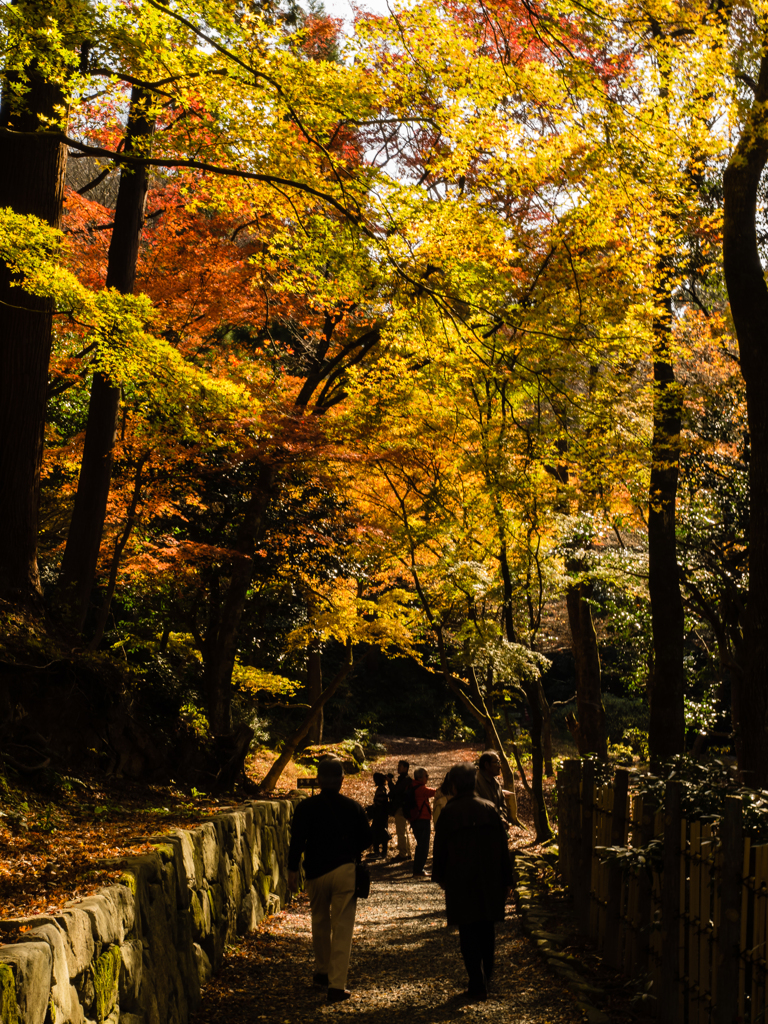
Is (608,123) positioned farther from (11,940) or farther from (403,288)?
(11,940)

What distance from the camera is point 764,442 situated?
6.70 metres

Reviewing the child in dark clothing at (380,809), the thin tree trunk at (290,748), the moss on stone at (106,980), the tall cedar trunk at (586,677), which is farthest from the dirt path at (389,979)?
the tall cedar trunk at (586,677)

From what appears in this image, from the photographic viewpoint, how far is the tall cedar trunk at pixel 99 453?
862 centimetres

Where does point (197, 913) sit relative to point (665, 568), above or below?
below

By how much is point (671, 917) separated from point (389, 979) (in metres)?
2.26

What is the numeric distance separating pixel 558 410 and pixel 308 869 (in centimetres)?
465

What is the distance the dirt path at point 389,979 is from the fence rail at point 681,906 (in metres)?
0.56

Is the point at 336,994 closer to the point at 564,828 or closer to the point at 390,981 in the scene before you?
the point at 390,981

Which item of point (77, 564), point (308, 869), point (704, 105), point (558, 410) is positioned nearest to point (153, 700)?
point (77, 564)

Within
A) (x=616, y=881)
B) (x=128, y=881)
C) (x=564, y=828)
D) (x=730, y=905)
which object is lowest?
(x=564, y=828)

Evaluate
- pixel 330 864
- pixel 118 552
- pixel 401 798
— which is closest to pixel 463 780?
pixel 330 864

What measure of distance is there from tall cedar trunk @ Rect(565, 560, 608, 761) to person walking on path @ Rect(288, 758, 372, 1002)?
7.64 meters

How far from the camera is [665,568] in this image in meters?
8.49

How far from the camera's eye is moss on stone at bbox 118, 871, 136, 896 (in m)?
3.77
